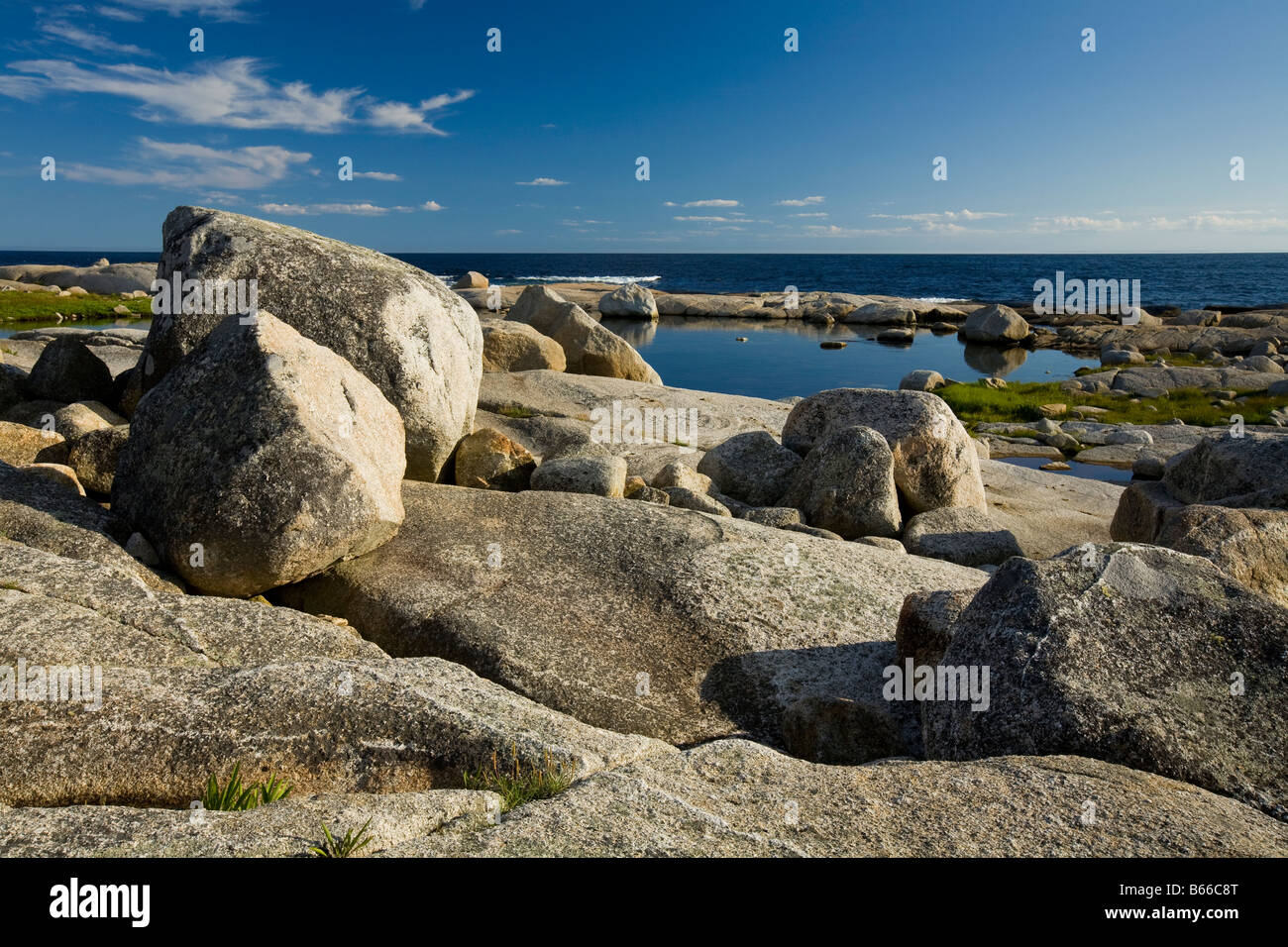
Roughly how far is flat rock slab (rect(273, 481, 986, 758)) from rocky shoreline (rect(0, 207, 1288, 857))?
0.03 m

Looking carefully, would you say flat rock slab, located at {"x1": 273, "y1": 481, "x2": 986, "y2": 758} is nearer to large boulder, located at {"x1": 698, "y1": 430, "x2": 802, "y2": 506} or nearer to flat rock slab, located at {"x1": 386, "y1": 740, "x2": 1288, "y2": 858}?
flat rock slab, located at {"x1": 386, "y1": 740, "x2": 1288, "y2": 858}

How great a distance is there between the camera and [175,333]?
31.8ft

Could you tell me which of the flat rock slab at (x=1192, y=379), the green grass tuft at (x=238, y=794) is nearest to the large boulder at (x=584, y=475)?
the green grass tuft at (x=238, y=794)

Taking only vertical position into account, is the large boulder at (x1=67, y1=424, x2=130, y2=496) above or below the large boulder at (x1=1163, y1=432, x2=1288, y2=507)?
above

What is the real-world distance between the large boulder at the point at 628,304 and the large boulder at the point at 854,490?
156 feet

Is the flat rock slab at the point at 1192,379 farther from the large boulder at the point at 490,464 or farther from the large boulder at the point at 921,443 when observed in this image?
the large boulder at the point at 490,464

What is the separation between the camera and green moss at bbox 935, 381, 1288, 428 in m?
25.9

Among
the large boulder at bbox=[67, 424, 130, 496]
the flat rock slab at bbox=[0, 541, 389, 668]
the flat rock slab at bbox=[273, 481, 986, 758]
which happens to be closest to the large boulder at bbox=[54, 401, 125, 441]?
the large boulder at bbox=[67, 424, 130, 496]

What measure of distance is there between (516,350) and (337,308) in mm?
10854

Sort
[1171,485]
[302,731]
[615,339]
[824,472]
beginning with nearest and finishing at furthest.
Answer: [302,731] → [824,472] → [1171,485] → [615,339]

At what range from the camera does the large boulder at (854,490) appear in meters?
11.8
